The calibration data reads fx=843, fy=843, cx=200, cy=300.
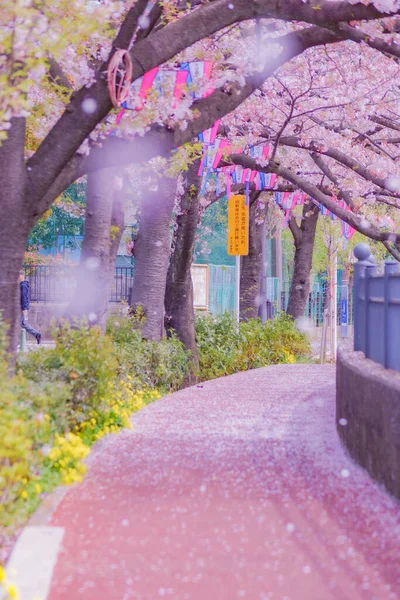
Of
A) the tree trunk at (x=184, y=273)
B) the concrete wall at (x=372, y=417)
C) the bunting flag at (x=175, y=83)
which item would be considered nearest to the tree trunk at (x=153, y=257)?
the tree trunk at (x=184, y=273)

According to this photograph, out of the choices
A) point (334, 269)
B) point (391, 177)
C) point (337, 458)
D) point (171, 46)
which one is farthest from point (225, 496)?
point (334, 269)

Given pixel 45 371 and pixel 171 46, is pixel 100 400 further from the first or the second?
pixel 171 46

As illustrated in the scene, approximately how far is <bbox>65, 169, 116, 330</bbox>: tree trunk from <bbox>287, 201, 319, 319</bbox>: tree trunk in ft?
45.6

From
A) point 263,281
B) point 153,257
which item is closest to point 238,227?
point 153,257

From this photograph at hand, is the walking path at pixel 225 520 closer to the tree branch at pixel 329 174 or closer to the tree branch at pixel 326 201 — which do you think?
the tree branch at pixel 326 201

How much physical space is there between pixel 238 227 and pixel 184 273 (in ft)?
13.0

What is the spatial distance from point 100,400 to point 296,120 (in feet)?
36.7

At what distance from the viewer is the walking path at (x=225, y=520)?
509 cm

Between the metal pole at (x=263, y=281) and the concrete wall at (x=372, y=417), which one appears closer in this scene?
the concrete wall at (x=372, y=417)

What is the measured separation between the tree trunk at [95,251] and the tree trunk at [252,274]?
12.1m

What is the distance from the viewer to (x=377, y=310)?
958cm

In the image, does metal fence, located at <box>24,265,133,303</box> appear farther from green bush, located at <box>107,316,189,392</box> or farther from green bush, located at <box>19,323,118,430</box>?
green bush, located at <box>19,323,118,430</box>

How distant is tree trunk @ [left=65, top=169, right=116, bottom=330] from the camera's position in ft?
42.5

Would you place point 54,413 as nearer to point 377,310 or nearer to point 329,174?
point 377,310
